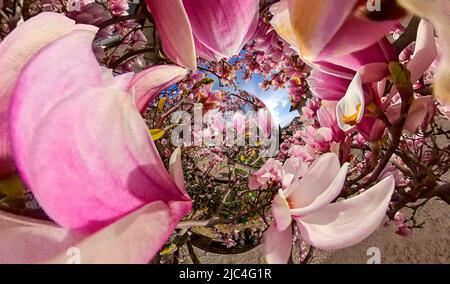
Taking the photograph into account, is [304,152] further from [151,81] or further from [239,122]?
[151,81]

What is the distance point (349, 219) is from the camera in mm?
348

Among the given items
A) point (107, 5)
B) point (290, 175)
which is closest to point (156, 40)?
point (107, 5)

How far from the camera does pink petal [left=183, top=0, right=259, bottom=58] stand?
37 cm

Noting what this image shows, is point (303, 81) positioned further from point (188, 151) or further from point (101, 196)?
point (101, 196)

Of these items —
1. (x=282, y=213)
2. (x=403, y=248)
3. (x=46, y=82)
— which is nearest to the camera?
(x=46, y=82)

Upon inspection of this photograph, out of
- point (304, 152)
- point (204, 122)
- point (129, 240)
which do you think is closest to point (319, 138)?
point (304, 152)

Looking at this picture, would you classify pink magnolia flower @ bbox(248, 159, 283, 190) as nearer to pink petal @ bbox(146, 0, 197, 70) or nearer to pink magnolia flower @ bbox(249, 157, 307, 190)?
pink magnolia flower @ bbox(249, 157, 307, 190)

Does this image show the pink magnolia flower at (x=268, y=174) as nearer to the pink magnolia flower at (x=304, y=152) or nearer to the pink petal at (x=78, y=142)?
the pink magnolia flower at (x=304, y=152)

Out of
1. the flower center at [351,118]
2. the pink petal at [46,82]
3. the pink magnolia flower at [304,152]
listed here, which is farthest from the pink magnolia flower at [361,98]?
the pink petal at [46,82]

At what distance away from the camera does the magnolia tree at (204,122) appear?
0.28 metres

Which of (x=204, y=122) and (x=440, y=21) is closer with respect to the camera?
(x=440, y=21)

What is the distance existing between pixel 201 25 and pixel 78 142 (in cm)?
16

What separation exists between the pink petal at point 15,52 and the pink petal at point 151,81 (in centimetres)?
6
